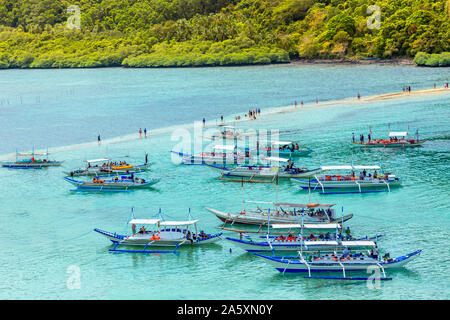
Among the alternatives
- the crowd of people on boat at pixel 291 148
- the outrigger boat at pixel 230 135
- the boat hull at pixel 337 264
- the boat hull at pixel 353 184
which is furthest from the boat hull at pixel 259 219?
the outrigger boat at pixel 230 135

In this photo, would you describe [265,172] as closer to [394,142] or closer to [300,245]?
[394,142]

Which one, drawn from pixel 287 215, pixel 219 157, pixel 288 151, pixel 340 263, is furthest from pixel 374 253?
pixel 288 151

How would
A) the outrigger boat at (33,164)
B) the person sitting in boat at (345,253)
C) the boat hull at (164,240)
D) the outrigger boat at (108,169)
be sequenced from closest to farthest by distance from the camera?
the person sitting in boat at (345,253) < the boat hull at (164,240) < the outrigger boat at (108,169) < the outrigger boat at (33,164)

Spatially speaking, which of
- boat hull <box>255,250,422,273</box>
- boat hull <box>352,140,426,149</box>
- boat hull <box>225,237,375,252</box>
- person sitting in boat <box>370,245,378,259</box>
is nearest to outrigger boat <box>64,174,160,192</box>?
boat hull <box>225,237,375,252</box>

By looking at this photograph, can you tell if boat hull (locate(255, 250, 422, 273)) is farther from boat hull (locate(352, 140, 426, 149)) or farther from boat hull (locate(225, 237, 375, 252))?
boat hull (locate(352, 140, 426, 149))

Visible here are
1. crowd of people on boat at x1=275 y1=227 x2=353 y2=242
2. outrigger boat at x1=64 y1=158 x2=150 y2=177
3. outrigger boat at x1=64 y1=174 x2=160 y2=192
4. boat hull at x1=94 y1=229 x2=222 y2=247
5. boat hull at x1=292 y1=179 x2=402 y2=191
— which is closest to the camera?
crowd of people on boat at x1=275 y1=227 x2=353 y2=242

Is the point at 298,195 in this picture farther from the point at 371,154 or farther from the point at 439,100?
the point at 439,100

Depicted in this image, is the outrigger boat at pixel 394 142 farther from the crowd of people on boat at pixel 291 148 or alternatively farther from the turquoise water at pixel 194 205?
the crowd of people on boat at pixel 291 148
